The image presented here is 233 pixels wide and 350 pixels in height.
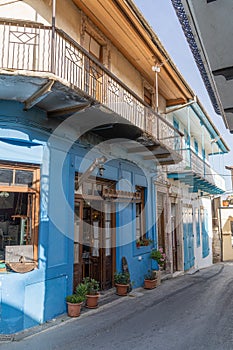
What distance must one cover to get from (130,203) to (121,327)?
392 centimetres

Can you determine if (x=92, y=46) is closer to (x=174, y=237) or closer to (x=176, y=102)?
(x=176, y=102)

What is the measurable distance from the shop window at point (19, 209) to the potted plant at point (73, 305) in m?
1.15

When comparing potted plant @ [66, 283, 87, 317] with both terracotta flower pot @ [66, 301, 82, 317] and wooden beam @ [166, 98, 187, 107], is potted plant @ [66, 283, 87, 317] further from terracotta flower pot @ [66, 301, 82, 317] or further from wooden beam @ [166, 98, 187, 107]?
wooden beam @ [166, 98, 187, 107]

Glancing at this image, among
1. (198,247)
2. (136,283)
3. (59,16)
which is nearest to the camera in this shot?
(59,16)

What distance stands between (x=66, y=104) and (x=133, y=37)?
3.47m

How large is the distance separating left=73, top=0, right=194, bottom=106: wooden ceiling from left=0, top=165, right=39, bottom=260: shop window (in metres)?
3.95

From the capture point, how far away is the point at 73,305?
591 cm

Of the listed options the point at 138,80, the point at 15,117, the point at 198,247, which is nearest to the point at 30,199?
the point at 15,117

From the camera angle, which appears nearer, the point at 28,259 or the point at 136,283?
the point at 28,259

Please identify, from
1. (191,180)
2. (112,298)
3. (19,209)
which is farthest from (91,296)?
(191,180)

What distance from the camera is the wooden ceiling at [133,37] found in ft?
22.4

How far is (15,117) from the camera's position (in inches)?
217

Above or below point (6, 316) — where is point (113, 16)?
above

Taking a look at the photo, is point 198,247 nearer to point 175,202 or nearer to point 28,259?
point 175,202
